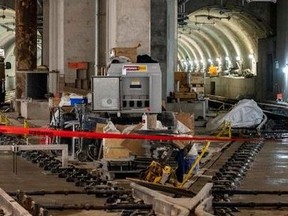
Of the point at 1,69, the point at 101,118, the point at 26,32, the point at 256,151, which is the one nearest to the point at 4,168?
the point at 101,118

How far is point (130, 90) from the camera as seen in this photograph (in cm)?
1568

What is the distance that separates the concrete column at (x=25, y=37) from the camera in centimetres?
2922

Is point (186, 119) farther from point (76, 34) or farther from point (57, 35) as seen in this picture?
point (57, 35)

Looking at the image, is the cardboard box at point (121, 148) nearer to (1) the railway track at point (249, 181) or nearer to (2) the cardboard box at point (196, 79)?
(1) the railway track at point (249, 181)

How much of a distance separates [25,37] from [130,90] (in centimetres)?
1448

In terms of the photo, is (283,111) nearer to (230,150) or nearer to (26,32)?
(26,32)

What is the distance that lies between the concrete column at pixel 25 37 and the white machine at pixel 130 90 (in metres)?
14.1

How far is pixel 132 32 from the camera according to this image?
57.0ft

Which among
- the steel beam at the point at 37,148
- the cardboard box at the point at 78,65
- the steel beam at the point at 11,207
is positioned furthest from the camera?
the cardboard box at the point at 78,65

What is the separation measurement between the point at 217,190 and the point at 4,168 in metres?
4.62

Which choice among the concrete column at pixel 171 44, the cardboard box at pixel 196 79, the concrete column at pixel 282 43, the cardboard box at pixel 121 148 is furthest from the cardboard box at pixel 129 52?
the concrete column at pixel 282 43

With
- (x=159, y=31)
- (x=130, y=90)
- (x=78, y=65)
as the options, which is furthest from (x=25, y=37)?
(x=130, y=90)

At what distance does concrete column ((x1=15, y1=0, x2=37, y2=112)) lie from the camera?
29.2 metres

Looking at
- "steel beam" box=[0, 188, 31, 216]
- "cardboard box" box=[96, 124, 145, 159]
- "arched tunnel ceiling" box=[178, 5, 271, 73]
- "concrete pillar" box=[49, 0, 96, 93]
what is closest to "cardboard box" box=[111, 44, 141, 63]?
"cardboard box" box=[96, 124, 145, 159]
